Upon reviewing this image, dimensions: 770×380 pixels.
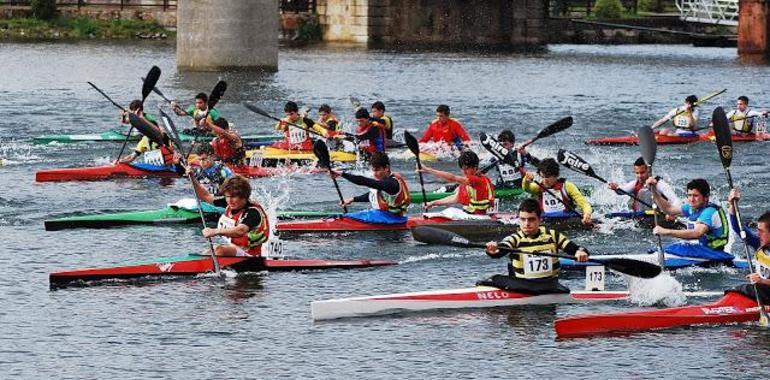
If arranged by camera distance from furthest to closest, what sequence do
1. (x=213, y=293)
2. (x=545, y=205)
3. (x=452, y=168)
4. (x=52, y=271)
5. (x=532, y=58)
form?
1. (x=532, y=58)
2. (x=452, y=168)
3. (x=545, y=205)
4. (x=52, y=271)
5. (x=213, y=293)

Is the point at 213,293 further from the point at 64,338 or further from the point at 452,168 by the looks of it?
the point at 452,168

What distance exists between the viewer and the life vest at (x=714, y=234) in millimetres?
20094

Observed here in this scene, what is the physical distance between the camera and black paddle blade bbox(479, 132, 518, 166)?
25.3 m

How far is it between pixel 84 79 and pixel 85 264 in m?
38.5

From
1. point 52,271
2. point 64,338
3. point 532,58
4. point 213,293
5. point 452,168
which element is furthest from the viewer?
point 532,58

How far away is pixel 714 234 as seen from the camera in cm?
2025

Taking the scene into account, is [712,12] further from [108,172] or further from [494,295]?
[494,295]

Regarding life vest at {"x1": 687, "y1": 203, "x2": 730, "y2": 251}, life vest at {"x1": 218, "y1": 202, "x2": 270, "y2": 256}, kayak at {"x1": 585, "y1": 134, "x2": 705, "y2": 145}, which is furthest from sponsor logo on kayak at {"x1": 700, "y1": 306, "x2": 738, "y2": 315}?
kayak at {"x1": 585, "y1": 134, "x2": 705, "y2": 145}

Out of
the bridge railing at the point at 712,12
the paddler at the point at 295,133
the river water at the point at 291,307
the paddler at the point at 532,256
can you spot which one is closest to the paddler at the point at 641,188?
the river water at the point at 291,307

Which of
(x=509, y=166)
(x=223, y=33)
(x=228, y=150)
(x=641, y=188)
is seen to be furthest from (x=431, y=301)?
(x=223, y=33)

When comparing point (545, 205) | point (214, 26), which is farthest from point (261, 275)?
point (214, 26)

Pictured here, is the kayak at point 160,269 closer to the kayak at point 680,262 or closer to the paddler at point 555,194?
the kayak at point 680,262

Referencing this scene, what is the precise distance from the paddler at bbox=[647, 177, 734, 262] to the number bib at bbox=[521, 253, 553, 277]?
1.91 m

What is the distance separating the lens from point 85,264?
22.2 metres
